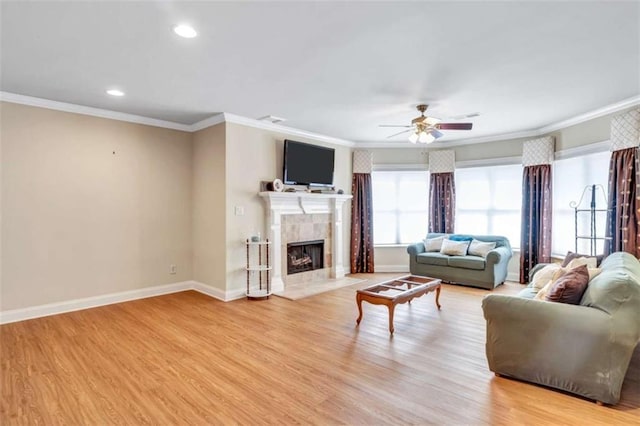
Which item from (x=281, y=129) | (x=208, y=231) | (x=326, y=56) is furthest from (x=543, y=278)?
(x=208, y=231)

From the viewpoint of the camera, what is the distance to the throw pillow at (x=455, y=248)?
19.8 feet

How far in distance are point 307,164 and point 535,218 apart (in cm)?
401

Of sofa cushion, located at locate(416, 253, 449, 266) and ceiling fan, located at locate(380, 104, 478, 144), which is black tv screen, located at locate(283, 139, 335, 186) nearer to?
ceiling fan, located at locate(380, 104, 478, 144)

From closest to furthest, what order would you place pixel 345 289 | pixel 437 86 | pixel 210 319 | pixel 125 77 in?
pixel 125 77, pixel 437 86, pixel 210 319, pixel 345 289

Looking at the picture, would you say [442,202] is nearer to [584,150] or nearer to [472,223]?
[472,223]

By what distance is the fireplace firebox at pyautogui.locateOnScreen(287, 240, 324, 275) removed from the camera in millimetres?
5933

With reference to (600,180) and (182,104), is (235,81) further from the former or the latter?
(600,180)

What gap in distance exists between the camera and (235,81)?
362 centimetres

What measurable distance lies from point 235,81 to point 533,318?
3490 mm

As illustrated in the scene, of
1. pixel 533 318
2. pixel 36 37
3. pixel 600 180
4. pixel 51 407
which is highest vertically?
pixel 36 37

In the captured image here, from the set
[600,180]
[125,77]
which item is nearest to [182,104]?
[125,77]

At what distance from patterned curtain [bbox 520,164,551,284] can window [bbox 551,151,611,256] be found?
8.2 inches

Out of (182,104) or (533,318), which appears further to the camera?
(182,104)

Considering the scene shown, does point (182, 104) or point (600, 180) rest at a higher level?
point (182, 104)
